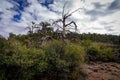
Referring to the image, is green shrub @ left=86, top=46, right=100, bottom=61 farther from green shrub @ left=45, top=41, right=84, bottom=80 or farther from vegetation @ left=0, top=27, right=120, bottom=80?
green shrub @ left=45, top=41, right=84, bottom=80

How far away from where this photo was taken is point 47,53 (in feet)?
39.0

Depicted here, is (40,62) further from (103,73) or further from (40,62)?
(103,73)

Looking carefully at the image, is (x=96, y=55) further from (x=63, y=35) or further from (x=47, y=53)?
(x=47, y=53)

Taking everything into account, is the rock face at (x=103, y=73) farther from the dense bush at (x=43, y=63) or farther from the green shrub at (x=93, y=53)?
the green shrub at (x=93, y=53)

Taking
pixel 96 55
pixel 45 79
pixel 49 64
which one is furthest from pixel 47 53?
pixel 96 55

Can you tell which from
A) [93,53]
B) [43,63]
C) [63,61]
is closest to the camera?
[43,63]

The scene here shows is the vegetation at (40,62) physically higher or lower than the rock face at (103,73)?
higher

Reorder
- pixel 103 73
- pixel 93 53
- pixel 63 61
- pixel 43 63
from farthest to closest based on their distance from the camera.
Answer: pixel 93 53 < pixel 103 73 < pixel 63 61 < pixel 43 63

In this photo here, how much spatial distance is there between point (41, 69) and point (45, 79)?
112 centimetres

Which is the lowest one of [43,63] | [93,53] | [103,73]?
[103,73]

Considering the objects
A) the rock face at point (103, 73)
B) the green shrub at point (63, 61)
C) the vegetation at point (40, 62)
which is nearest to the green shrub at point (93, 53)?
the rock face at point (103, 73)

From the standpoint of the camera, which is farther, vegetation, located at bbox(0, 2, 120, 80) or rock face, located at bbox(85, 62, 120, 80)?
rock face, located at bbox(85, 62, 120, 80)

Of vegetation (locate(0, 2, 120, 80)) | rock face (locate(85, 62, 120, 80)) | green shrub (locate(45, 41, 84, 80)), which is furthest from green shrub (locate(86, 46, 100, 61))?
green shrub (locate(45, 41, 84, 80))

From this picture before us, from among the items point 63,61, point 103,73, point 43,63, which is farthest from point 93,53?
point 43,63
